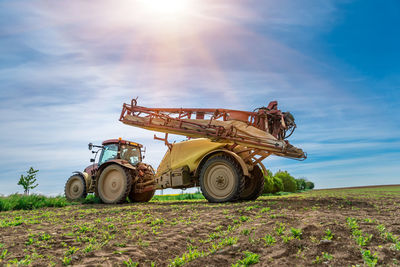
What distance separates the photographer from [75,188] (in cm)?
1592

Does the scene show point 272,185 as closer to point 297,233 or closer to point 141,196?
point 141,196

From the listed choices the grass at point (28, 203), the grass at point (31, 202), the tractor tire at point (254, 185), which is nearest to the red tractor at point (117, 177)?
the grass at point (31, 202)

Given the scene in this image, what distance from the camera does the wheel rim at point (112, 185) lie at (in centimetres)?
1334

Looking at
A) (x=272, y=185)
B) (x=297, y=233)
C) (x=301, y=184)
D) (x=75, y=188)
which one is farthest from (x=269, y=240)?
(x=301, y=184)

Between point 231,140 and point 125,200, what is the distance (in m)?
5.95

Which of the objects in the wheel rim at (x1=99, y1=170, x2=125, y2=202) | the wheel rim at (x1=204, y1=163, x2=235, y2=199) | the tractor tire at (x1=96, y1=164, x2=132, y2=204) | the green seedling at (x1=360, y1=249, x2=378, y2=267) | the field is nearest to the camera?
the green seedling at (x1=360, y1=249, x2=378, y2=267)

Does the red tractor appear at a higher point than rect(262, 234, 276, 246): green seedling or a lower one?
higher

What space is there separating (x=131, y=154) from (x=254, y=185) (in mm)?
6207

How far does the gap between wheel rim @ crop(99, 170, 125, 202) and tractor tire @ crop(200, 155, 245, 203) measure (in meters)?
4.21

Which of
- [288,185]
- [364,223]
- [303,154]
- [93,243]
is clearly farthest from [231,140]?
[288,185]

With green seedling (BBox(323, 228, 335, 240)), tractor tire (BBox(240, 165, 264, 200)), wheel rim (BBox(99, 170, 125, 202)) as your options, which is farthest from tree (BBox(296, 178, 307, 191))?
green seedling (BBox(323, 228, 335, 240))

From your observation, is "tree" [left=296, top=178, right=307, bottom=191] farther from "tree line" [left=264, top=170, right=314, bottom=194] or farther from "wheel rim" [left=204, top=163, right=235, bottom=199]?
"wheel rim" [left=204, top=163, right=235, bottom=199]

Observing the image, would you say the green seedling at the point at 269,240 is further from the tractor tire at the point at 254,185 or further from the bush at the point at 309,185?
the bush at the point at 309,185

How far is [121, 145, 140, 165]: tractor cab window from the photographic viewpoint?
14652mm
